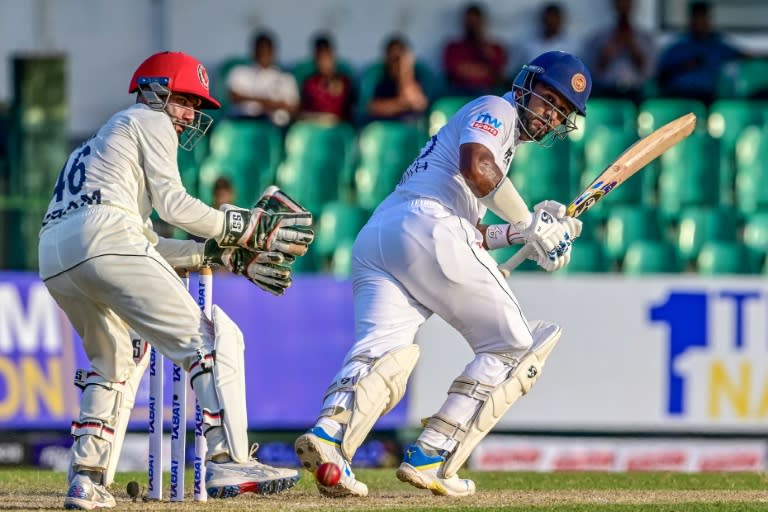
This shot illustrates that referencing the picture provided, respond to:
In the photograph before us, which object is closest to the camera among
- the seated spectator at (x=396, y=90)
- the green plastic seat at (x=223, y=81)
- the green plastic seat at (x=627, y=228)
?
the green plastic seat at (x=627, y=228)

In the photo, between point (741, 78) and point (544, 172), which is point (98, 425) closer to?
point (544, 172)

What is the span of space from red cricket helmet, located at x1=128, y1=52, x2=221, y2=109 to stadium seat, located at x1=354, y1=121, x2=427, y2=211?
659 cm

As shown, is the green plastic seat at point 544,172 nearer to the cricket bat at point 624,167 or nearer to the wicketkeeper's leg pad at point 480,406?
the cricket bat at point 624,167

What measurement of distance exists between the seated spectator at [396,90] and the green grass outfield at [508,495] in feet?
18.2

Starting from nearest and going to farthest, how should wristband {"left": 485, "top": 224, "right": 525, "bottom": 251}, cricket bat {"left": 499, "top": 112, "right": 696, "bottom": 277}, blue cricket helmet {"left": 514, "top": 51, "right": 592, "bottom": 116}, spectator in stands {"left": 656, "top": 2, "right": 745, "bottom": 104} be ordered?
1. blue cricket helmet {"left": 514, "top": 51, "right": 592, "bottom": 116}
2. wristband {"left": 485, "top": 224, "right": 525, "bottom": 251}
3. cricket bat {"left": 499, "top": 112, "right": 696, "bottom": 277}
4. spectator in stands {"left": 656, "top": 2, "right": 745, "bottom": 104}

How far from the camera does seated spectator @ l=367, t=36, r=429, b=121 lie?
13867 mm

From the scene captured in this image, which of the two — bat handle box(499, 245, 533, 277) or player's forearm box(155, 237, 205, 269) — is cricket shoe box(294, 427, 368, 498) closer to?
player's forearm box(155, 237, 205, 269)

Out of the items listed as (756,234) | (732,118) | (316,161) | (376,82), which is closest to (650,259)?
(756,234)

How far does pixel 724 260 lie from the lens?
12.5 meters

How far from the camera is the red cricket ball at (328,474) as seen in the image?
21.3ft

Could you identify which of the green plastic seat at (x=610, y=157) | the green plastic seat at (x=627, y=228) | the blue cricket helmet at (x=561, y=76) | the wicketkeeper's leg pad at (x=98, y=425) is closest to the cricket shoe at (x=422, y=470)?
the wicketkeeper's leg pad at (x=98, y=425)

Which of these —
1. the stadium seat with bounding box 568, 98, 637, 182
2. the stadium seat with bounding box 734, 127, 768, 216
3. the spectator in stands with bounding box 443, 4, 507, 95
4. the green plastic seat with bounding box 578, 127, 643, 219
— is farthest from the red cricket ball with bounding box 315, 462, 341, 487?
the spectator in stands with bounding box 443, 4, 507, 95

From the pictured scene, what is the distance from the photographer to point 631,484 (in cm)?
816

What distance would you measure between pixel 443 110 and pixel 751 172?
2813 mm
